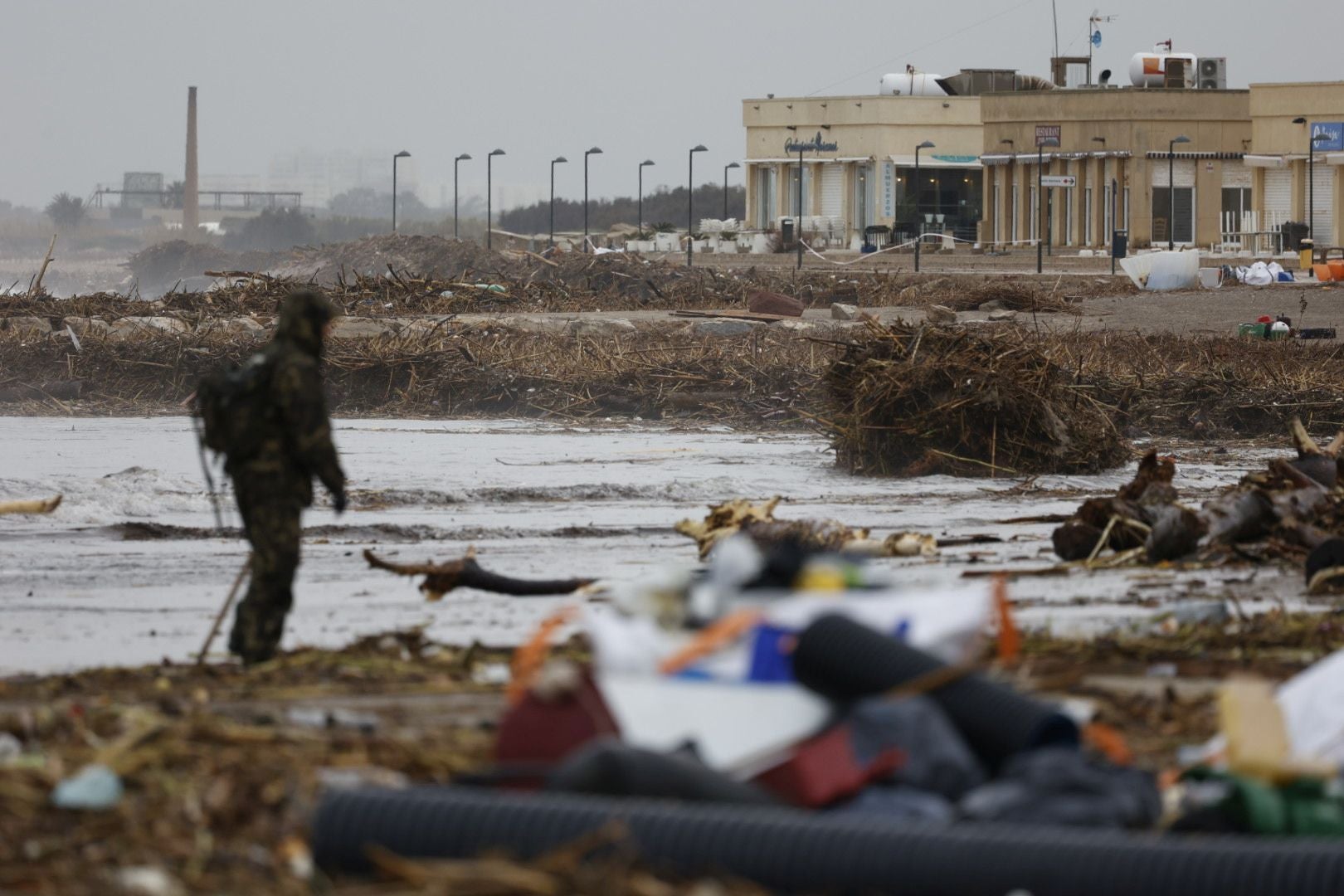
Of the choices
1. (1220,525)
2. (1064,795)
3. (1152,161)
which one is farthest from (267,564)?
(1152,161)

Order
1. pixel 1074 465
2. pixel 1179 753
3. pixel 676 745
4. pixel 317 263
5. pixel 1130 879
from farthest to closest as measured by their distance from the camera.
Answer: pixel 317 263
pixel 1074 465
pixel 1179 753
pixel 676 745
pixel 1130 879

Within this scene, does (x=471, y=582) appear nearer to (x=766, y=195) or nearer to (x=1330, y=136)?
(x=1330, y=136)

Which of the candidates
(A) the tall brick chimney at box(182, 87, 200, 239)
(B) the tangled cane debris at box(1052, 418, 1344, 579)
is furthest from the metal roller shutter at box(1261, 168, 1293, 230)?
(A) the tall brick chimney at box(182, 87, 200, 239)

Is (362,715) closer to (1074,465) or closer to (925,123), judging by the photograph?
(1074,465)

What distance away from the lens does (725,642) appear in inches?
174

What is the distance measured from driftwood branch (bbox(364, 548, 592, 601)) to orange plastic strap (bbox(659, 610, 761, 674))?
5409 mm

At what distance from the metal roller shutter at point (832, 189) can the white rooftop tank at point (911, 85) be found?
6.31 meters

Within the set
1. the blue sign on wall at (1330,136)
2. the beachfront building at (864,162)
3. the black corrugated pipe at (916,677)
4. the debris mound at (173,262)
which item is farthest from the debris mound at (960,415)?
the debris mound at (173,262)

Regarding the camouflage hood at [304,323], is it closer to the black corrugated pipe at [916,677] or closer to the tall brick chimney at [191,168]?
the black corrugated pipe at [916,677]

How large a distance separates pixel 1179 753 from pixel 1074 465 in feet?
41.5

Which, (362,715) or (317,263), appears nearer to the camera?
(362,715)

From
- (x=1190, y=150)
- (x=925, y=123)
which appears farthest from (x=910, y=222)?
(x=1190, y=150)

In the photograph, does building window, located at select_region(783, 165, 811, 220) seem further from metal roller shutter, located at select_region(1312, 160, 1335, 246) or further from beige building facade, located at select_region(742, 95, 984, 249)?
metal roller shutter, located at select_region(1312, 160, 1335, 246)

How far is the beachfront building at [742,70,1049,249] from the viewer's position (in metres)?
A: 86.0
